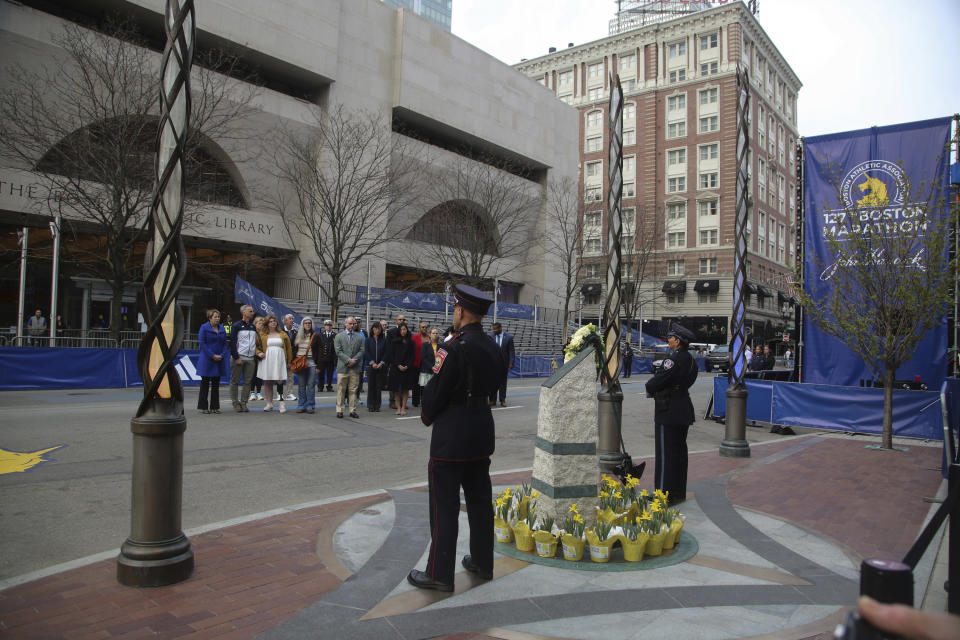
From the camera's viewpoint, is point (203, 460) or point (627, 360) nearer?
point (203, 460)

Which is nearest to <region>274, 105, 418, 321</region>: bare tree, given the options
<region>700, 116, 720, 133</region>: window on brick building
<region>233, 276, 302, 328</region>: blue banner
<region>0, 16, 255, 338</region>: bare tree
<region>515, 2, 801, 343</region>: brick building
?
<region>233, 276, 302, 328</region>: blue banner

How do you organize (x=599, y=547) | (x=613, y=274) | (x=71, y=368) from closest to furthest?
(x=599, y=547), (x=613, y=274), (x=71, y=368)

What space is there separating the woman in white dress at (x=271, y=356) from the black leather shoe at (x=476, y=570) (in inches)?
340

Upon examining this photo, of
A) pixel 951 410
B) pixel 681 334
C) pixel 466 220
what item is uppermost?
pixel 466 220

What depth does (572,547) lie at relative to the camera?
4785 millimetres

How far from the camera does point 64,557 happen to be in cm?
461

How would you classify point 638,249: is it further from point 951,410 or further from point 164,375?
point 164,375

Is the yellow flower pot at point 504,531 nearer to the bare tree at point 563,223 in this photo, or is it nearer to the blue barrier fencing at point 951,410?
the blue barrier fencing at point 951,410

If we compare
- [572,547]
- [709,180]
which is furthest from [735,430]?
[709,180]

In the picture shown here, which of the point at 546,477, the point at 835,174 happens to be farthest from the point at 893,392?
the point at 546,477

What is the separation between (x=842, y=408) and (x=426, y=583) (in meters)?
11.9

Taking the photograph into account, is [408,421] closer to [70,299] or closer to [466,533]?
[466,533]

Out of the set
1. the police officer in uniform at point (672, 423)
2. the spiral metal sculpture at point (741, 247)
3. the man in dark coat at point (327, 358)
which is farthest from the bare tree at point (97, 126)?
the police officer in uniform at point (672, 423)

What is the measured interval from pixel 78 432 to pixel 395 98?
26.0m
